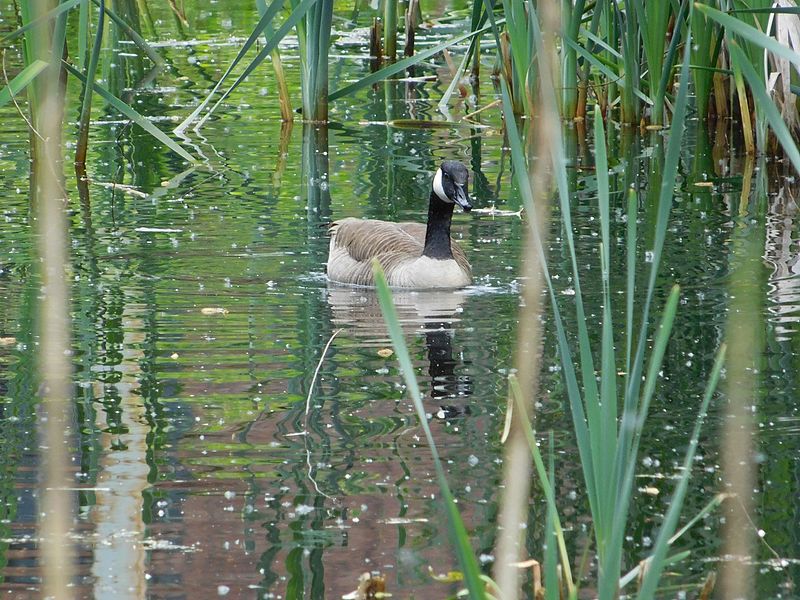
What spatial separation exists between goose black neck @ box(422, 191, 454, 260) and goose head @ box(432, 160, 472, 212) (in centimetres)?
6

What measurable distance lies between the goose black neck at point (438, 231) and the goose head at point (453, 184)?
0.18 feet

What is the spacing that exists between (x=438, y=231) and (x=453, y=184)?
1.12 feet

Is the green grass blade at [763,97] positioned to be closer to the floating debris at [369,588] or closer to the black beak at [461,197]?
the floating debris at [369,588]

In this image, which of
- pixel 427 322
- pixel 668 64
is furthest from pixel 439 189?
pixel 668 64

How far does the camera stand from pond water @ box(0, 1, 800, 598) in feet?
16.9

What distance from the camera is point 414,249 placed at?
1016 cm

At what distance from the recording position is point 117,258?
32.2 ft

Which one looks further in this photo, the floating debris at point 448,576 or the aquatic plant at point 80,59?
the aquatic plant at point 80,59

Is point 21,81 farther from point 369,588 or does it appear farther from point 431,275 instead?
point 369,588

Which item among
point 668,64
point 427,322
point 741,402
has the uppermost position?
point 668,64

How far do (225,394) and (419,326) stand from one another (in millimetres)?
1858

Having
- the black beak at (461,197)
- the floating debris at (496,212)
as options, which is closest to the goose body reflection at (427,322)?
the black beak at (461,197)

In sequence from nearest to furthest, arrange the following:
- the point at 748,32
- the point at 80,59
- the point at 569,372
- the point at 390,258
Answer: the point at 569,372
the point at 748,32
the point at 390,258
the point at 80,59

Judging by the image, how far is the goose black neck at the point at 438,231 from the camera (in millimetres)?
9672
